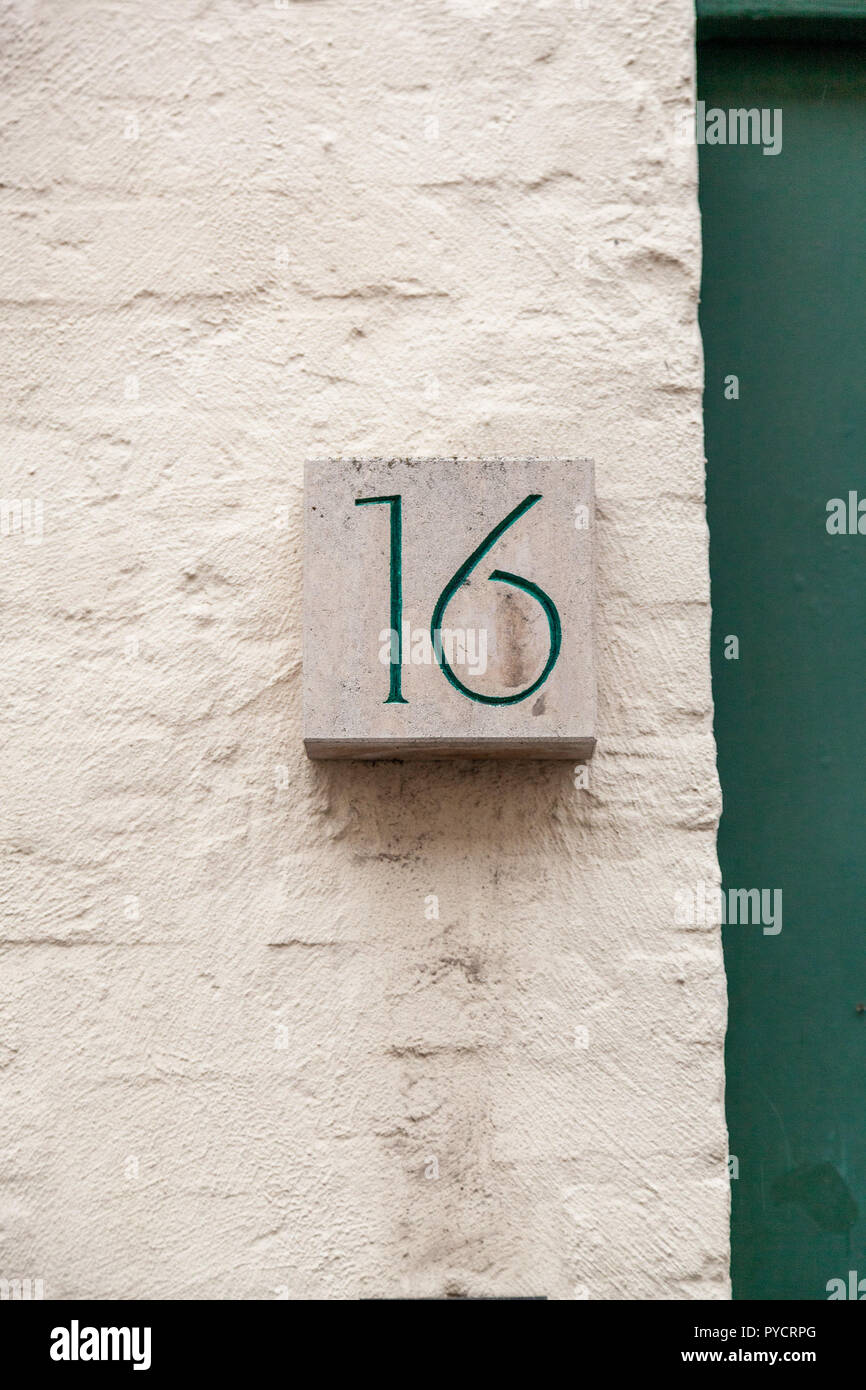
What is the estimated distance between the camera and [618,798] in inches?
75.3

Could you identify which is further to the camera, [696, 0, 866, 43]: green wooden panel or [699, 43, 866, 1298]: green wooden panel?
[696, 0, 866, 43]: green wooden panel

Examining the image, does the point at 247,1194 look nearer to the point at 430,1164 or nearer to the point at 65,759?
the point at 430,1164

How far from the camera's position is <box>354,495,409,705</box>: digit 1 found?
1.76 meters

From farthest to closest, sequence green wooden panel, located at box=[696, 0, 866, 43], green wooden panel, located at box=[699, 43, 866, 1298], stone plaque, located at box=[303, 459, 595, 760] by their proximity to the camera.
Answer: green wooden panel, located at box=[696, 0, 866, 43] < green wooden panel, located at box=[699, 43, 866, 1298] < stone plaque, located at box=[303, 459, 595, 760]

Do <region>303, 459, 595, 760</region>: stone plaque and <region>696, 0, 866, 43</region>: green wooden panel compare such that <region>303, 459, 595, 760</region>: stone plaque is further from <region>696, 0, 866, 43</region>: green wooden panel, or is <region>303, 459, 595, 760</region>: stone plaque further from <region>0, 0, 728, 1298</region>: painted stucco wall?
<region>696, 0, 866, 43</region>: green wooden panel

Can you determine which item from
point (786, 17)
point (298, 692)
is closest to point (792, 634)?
point (298, 692)

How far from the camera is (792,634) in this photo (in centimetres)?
215

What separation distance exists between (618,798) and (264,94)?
1.43 metres

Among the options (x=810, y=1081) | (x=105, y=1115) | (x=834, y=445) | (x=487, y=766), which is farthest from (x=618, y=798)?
(x=105, y=1115)

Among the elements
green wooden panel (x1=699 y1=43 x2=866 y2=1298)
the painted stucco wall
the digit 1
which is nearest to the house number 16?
the digit 1

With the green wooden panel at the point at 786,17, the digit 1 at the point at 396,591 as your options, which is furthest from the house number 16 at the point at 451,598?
the green wooden panel at the point at 786,17

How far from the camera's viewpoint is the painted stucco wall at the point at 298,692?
182 centimetres

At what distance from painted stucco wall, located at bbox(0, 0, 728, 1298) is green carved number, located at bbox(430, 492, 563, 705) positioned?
0.65 ft
